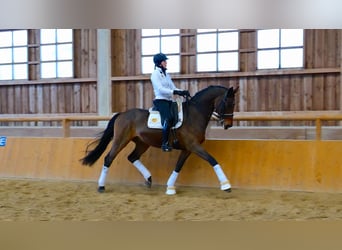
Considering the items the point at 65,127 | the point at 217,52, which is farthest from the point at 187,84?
the point at 65,127

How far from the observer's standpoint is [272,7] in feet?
5.43

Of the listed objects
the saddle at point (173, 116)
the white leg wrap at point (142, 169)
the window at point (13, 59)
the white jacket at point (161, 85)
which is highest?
the window at point (13, 59)

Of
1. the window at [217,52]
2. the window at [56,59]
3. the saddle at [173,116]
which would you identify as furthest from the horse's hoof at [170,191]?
the window at [56,59]

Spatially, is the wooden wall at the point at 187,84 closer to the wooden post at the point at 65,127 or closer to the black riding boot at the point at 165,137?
the wooden post at the point at 65,127

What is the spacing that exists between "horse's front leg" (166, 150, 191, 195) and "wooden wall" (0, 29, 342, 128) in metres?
2.02

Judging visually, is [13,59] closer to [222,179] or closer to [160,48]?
[160,48]

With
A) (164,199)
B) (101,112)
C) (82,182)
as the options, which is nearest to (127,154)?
(82,182)

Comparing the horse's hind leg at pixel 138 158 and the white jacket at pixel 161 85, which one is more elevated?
the white jacket at pixel 161 85

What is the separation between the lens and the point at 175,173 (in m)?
3.97

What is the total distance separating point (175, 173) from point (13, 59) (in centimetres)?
346

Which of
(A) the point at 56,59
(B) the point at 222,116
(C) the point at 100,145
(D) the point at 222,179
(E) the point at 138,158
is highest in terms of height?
(A) the point at 56,59

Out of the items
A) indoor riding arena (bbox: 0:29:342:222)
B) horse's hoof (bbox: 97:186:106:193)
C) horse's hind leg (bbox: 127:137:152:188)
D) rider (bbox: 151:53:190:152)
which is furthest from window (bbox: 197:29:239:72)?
horse's hoof (bbox: 97:186:106:193)

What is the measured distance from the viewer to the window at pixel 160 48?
5.39m

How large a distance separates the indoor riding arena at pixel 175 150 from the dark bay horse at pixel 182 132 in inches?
9.3
